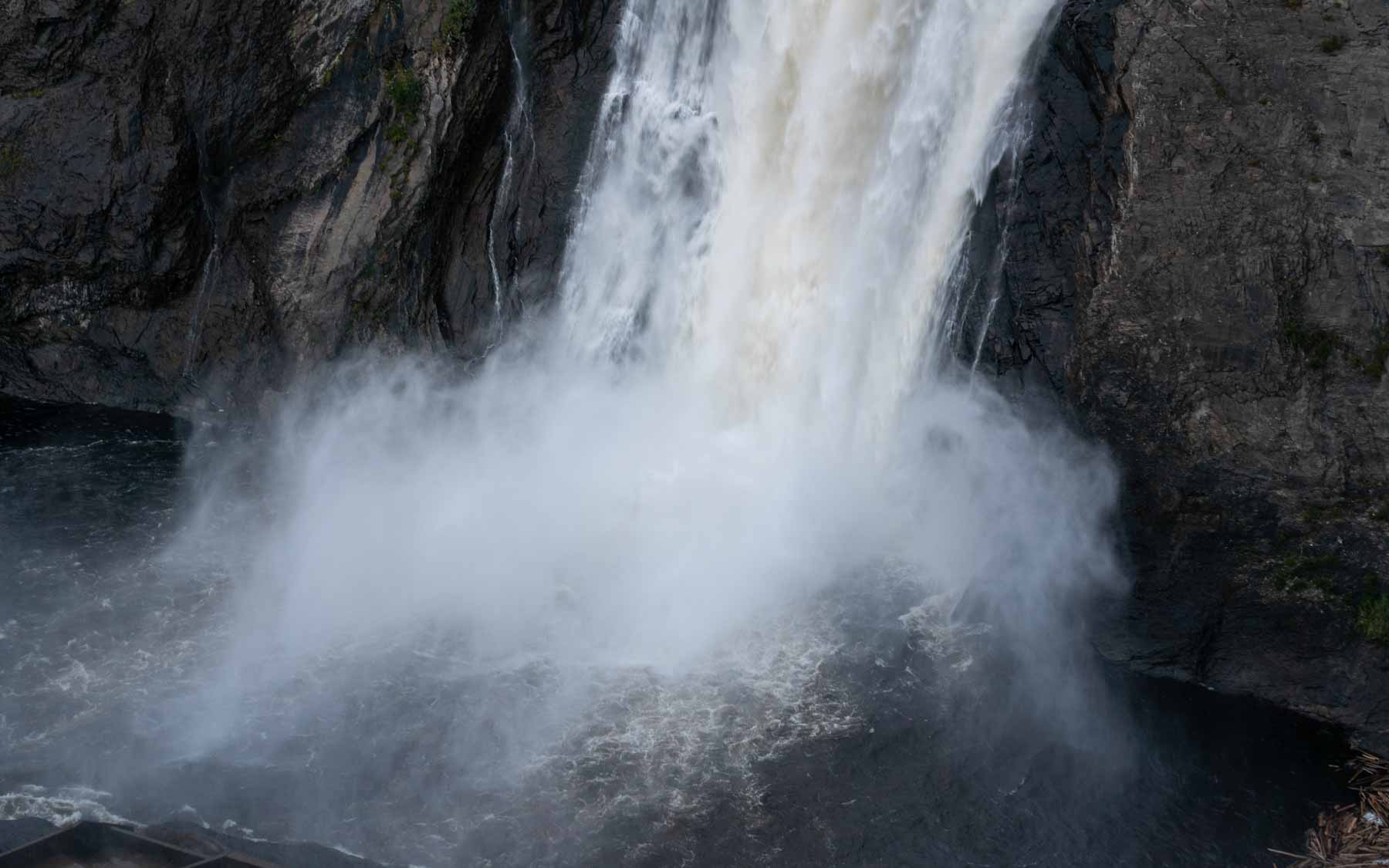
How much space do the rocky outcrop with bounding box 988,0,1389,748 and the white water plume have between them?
86 cm

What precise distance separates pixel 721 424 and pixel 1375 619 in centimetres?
874

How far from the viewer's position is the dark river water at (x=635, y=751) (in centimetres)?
1184

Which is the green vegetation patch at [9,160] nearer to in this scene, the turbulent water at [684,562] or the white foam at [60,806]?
the turbulent water at [684,562]

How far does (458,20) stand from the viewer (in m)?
18.2

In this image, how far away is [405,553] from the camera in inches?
632

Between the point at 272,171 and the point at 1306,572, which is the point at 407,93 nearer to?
the point at 272,171

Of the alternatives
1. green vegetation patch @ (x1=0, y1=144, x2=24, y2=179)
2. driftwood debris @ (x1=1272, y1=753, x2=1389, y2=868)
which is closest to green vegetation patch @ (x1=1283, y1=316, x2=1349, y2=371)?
driftwood debris @ (x1=1272, y1=753, x2=1389, y2=868)

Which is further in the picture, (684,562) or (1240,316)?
(684,562)

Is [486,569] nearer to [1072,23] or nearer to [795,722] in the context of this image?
[795,722]

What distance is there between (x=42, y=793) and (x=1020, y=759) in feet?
32.0

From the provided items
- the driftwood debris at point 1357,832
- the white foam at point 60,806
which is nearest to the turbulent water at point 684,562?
the white foam at point 60,806

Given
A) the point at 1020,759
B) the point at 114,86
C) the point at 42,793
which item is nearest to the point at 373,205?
the point at 114,86

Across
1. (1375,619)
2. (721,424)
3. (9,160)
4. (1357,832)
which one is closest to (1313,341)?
(1375,619)

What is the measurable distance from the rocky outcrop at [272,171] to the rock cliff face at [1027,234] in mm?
44
